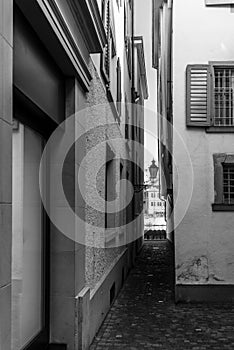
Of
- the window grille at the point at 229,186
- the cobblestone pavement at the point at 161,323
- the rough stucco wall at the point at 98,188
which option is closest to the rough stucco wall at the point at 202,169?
the window grille at the point at 229,186

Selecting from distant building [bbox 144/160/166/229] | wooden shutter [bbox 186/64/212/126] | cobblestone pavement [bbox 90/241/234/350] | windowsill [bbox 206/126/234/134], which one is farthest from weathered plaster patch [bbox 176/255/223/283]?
distant building [bbox 144/160/166/229]

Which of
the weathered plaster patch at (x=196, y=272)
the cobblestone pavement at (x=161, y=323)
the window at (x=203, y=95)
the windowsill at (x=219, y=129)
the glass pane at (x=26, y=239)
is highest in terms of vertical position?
the window at (x=203, y=95)

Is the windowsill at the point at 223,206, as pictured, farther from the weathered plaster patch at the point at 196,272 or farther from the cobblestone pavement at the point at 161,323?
the cobblestone pavement at the point at 161,323

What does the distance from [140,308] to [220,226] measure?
7.51 feet

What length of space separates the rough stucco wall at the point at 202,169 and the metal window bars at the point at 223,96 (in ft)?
1.13

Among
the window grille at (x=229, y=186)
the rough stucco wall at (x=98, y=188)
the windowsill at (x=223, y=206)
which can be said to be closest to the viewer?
the rough stucco wall at (x=98, y=188)

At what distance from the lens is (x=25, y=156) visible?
4.97 metres

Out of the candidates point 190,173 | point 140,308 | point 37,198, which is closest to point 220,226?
point 190,173

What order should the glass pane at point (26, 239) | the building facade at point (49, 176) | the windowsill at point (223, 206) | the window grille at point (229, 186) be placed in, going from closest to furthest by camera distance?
the building facade at point (49, 176) → the glass pane at point (26, 239) → the windowsill at point (223, 206) → the window grille at point (229, 186)

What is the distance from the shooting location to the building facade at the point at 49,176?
3.25 metres

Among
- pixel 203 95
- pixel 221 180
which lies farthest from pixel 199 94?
pixel 221 180

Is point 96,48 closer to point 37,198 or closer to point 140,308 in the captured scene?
point 37,198

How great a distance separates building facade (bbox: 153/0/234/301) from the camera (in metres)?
10.5

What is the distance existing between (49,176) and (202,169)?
5328 millimetres
